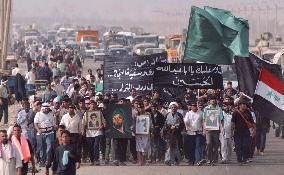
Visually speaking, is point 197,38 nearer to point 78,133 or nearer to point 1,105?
point 78,133

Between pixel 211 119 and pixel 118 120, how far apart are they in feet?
5.61

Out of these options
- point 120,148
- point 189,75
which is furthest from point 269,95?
point 120,148

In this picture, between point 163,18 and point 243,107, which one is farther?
point 163,18

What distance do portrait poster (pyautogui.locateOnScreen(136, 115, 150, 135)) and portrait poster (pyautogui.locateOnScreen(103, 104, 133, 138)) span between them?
6.3 inches

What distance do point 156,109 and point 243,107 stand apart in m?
1.62

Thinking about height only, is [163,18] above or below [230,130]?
above

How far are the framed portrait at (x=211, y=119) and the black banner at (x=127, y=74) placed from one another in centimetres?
242

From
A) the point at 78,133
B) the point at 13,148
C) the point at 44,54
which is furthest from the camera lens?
the point at 44,54

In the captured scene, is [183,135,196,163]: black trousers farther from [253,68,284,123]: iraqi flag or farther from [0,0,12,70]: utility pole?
[0,0,12,70]: utility pole

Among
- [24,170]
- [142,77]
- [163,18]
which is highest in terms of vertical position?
[163,18]

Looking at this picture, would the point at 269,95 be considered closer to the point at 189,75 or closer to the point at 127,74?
the point at 189,75

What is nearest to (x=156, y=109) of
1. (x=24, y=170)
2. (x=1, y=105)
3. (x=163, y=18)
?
(x=24, y=170)

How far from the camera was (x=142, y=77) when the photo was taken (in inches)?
985

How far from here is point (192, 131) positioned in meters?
23.0
